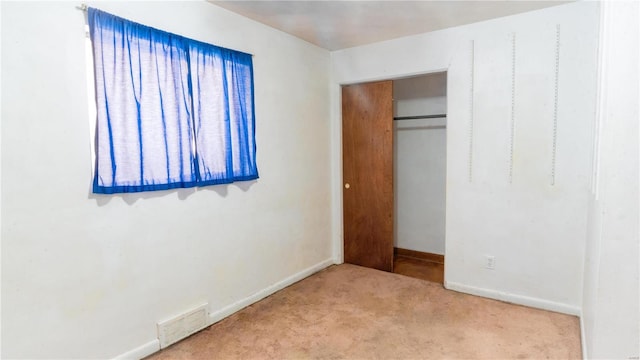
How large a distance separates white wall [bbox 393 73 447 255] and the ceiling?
1.05 metres

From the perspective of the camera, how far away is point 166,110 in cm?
242

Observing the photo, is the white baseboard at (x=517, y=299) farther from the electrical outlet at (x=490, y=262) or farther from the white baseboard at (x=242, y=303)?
the white baseboard at (x=242, y=303)

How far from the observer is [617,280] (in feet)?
5.07

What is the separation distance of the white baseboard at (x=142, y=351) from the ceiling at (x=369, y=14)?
2.49m

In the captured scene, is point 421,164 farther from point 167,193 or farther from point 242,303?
point 167,193

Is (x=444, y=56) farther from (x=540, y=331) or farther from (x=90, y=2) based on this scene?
(x=90, y=2)

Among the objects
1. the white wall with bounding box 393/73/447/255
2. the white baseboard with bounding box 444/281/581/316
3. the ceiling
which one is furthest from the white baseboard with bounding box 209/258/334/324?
the ceiling

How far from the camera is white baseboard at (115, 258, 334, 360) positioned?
234 centimetres

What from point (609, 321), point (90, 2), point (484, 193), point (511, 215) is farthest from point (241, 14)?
point (609, 321)

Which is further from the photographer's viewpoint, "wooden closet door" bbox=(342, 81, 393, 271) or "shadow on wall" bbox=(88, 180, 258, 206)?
"wooden closet door" bbox=(342, 81, 393, 271)

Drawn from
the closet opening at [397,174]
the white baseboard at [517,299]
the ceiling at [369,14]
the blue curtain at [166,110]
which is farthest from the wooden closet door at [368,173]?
the blue curtain at [166,110]

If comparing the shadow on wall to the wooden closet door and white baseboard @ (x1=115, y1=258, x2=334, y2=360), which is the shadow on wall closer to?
white baseboard @ (x1=115, y1=258, x2=334, y2=360)

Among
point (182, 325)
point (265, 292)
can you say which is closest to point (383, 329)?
point (265, 292)

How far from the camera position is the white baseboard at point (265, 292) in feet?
9.43
